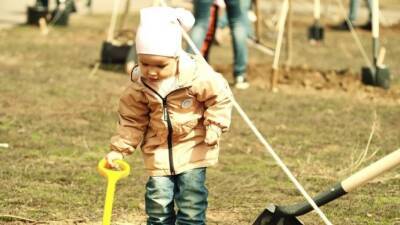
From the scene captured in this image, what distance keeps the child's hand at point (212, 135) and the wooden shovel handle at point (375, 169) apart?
23.5 inches

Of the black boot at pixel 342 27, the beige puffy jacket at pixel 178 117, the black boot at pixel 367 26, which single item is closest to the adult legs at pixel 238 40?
the beige puffy jacket at pixel 178 117

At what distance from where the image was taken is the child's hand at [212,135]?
4176 millimetres

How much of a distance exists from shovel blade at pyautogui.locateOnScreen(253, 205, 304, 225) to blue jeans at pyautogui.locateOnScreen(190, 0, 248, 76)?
13.8ft

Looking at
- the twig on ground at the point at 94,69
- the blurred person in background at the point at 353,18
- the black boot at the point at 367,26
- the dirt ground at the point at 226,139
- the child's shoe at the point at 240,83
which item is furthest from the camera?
the black boot at the point at 367,26

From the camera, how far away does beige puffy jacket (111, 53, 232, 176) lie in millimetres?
4219

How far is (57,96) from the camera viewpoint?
8.51 meters

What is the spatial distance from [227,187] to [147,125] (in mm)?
1572

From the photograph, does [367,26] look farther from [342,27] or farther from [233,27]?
[233,27]

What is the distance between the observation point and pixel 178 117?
14.0ft

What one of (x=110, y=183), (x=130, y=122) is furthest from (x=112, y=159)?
(x=110, y=183)

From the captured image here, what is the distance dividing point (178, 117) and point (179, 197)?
0.37m

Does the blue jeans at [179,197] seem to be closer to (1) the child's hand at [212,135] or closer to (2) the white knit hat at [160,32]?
(1) the child's hand at [212,135]

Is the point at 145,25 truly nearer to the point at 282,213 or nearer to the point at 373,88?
the point at 282,213

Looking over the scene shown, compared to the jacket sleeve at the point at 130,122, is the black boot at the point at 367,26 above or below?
below
